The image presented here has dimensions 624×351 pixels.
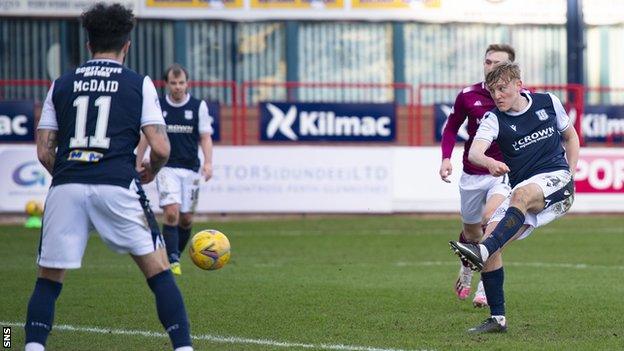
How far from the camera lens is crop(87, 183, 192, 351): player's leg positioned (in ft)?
24.2

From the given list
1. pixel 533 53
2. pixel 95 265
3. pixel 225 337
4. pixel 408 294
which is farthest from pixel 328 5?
pixel 225 337

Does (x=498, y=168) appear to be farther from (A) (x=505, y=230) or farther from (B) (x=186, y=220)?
(B) (x=186, y=220)

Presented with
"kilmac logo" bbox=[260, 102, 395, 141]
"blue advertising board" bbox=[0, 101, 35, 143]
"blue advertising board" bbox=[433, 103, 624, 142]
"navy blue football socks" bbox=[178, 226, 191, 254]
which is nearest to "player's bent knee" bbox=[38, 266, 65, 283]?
"navy blue football socks" bbox=[178, 226, 191, 254]

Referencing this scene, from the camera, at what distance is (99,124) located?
7.46 meters

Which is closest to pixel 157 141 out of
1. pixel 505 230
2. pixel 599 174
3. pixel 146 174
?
pixel 146 174

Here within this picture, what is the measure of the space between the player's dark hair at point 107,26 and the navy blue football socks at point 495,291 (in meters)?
3.40

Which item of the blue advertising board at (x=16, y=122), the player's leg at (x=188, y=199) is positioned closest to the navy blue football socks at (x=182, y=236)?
the player's leg at (x=188, y=199)

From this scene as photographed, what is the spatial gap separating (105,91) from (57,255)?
0.98 metres

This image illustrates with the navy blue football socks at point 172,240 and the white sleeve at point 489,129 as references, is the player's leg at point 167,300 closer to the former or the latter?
the white sleeve at point 489,129

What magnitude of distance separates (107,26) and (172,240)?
6.89m

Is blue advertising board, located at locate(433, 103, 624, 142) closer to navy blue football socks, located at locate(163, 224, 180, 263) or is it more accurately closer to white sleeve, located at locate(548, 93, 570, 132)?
navy blue football socks, located at locate(163, 224, 180, 263)

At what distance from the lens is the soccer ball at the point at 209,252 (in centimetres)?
1091

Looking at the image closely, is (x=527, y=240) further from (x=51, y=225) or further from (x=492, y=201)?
(x=51, y=225)

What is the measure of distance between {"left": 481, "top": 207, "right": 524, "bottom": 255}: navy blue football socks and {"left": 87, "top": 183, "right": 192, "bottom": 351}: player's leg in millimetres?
2471
